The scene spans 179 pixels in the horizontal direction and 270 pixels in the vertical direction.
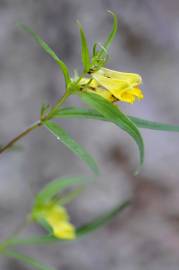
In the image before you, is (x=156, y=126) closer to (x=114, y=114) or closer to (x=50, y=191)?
(x=114, y=114)

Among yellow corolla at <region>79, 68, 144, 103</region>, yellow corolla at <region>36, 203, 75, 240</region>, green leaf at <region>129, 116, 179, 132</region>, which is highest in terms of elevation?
yellow corolla at <region>79, 68, 144, 103</region>

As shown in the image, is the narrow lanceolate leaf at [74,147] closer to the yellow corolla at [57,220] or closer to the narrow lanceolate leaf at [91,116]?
the narrow lanceolate leaf at [91,116]

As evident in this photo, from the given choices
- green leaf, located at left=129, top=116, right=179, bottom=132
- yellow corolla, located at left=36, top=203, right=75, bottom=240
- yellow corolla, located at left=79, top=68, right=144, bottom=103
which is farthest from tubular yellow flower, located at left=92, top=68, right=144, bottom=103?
yellow corolla, located at left=36, top=203, right=75, bottom=240

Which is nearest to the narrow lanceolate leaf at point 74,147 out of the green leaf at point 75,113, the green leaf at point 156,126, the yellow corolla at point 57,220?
the green leaf at point 75,113

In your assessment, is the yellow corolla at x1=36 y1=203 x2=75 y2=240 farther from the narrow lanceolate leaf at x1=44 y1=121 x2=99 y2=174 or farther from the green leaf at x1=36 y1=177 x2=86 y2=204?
the narrow lanceolate leaf at x1=44 y1=121 x2=99 y2=174

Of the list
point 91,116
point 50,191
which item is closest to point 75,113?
point 91,116

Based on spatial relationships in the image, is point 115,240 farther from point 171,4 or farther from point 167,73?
point 171,4
